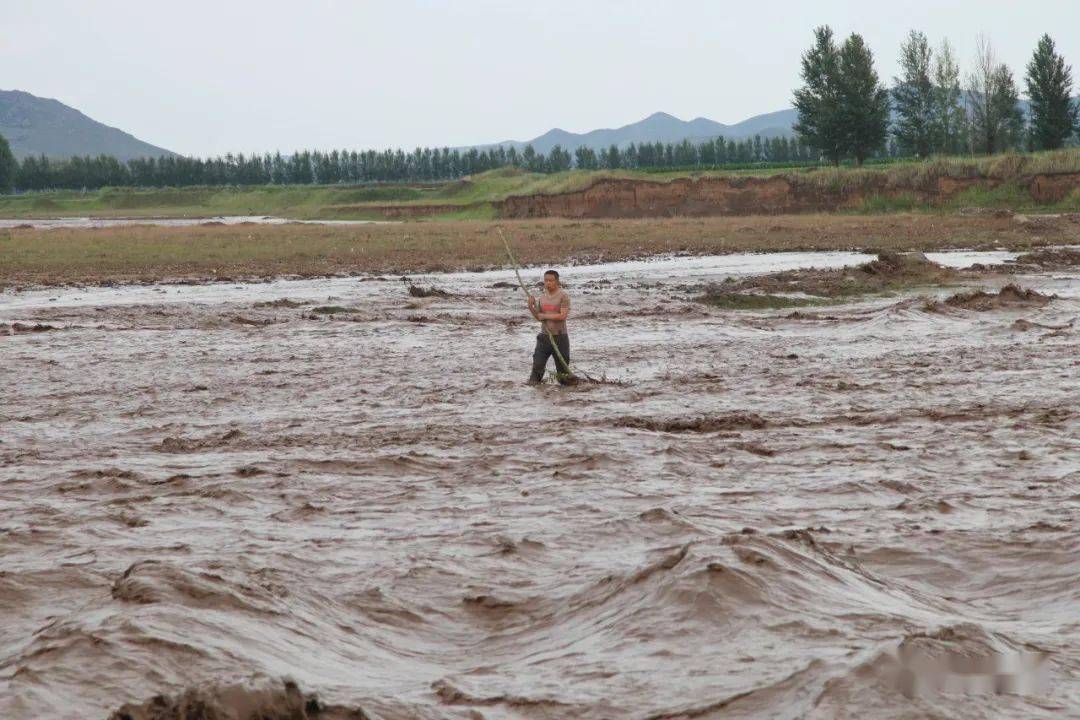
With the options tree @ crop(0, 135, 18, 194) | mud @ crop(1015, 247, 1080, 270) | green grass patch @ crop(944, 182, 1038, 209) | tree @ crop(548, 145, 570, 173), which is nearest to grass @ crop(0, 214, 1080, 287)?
mud @ crop(1015, 247, 1080, 270)

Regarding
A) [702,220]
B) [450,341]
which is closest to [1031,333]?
[450,341]

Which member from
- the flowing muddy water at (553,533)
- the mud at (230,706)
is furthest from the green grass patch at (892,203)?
the mud at (230,706)

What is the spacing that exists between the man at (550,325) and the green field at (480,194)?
44.4 meters

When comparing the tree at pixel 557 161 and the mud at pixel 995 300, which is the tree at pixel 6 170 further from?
the mud at pixel 995 300

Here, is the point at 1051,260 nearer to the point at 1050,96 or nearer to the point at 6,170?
the point at 1050,96

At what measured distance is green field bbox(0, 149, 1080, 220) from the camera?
55531 mm

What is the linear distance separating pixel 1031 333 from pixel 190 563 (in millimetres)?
13214

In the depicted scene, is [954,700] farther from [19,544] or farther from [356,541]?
[19,544]

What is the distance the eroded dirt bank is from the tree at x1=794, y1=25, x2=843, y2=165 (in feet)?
36.1

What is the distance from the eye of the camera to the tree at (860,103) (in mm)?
69938

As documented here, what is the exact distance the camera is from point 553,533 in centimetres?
700

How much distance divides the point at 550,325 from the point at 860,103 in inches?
2417

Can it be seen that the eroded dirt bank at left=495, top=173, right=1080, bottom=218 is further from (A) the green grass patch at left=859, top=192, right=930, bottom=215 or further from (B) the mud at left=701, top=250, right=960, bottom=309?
(B) the mud at left=701, top=250, right=960, bottom=309

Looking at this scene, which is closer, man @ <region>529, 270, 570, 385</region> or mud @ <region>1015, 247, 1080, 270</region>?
man @ <region>529, 270, 570, 385</region>
